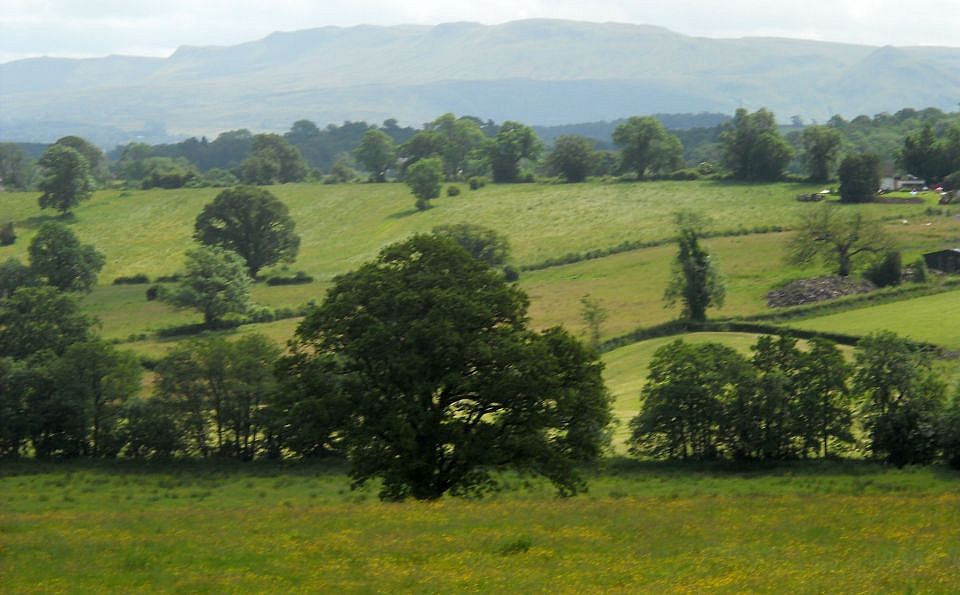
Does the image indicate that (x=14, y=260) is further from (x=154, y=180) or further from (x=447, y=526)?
(x=447, y=526)

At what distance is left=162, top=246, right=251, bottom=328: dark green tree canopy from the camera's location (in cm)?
10562

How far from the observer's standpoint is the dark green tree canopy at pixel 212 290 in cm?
10562

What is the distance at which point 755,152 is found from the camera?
164 meters

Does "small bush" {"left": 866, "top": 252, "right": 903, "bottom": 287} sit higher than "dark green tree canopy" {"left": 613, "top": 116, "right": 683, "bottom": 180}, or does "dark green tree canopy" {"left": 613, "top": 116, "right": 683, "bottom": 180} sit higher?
"dark green tree canopy" {"left": 613, "top": 116, "right": 683, "bottom": 180}

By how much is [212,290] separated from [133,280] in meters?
27.3

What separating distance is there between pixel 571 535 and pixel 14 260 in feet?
337

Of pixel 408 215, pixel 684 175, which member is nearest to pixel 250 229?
pixel 408 215

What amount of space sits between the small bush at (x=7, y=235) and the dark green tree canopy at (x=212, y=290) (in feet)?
159

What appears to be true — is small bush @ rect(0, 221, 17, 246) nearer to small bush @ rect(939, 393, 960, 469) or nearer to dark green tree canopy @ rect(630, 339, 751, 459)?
dark green tree canopy @ rect(630, 339, 751, 459)

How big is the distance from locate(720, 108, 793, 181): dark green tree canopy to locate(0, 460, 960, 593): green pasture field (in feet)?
422

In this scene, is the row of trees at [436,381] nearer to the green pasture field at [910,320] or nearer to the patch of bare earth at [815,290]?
the green pasture field at [910,320]

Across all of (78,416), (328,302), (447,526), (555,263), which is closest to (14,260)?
(555,263)

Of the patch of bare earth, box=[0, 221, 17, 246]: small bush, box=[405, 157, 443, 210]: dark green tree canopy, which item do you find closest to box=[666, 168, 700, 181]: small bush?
box=[405, 157, 443, 210]: dark green tree canopy

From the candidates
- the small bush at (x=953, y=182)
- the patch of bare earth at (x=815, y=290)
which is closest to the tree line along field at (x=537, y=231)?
the patch of bare earth at (x=815, y=290)
